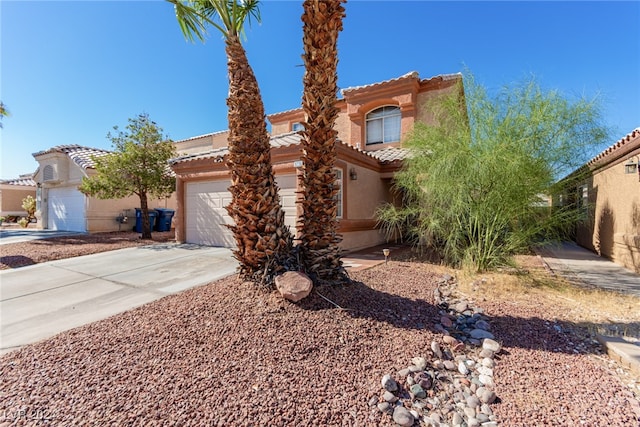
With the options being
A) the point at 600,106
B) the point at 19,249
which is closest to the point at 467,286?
the point at 600,106

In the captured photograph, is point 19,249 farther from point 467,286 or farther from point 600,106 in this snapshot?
point 600,106

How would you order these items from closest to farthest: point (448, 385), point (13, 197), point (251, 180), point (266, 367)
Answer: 1. point (266, 367)
2. point (448, 385)
3. point (251, 180)
4. point (13, 197)

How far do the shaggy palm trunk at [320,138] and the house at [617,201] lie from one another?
7401 millimetres

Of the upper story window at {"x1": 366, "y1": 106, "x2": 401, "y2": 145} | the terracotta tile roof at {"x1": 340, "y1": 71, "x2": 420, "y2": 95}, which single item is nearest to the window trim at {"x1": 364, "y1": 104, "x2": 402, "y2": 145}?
the upper story window at {"x1": 366, "y1": 106, "x2": 401, "y2": 145}

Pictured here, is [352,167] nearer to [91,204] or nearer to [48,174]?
[91,204]

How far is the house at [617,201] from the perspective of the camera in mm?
8453

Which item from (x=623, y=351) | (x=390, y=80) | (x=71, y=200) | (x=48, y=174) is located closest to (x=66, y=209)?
(x=71, y=200)

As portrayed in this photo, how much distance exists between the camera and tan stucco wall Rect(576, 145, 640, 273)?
8.56 metres

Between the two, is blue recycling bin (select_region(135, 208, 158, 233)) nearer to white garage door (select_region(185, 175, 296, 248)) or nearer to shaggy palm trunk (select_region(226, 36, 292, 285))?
white garage door (select_region(185, 175, 296, 248))

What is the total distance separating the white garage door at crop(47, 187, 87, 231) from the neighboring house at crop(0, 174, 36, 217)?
35.2ft

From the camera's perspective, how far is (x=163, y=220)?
1689 cm

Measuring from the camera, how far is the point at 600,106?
22.8 feet

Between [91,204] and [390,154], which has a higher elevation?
[390,154]

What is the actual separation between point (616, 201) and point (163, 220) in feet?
68.6
